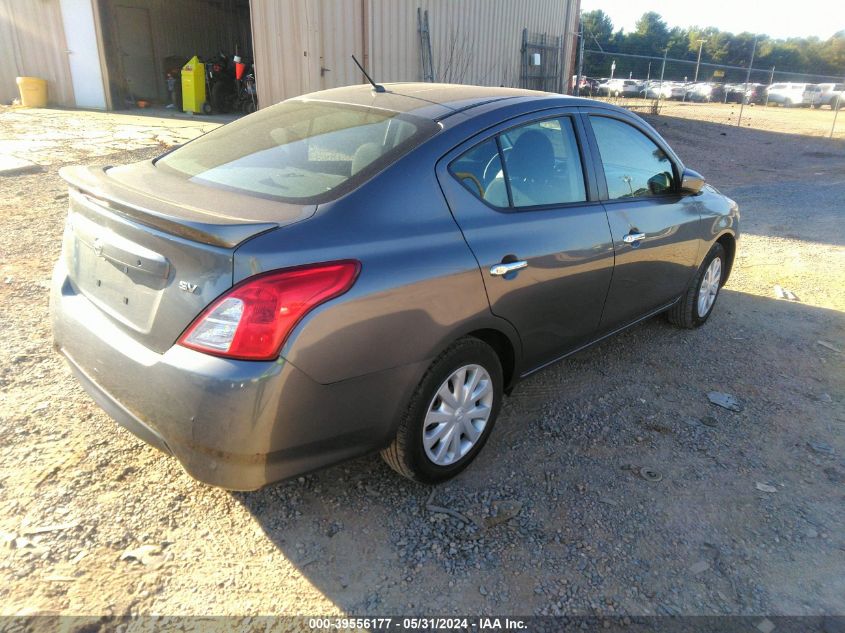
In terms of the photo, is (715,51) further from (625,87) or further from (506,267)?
(506,267)

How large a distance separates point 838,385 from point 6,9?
18.3 m

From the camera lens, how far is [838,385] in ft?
13.3

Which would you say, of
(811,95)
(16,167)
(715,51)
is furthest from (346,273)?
(715,51)

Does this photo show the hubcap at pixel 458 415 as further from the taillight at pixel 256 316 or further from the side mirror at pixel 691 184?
the side mirror at pixel 691 184

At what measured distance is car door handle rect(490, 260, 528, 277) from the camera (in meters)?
2.69

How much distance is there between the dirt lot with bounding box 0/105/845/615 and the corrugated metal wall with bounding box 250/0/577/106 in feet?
27.4

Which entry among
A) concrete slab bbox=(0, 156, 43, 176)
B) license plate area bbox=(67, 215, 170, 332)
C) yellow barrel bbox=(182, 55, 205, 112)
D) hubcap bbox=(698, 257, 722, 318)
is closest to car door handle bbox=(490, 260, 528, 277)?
license plate area bbox=(67, 215, 170, 332)

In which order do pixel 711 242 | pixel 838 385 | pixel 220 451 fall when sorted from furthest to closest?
pixel 711 242, pixel 838 385, pixel 220 451

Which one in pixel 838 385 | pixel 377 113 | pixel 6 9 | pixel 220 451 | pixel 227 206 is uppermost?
pixel 6 9

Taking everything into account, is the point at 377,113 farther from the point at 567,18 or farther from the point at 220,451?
the point at 567,18

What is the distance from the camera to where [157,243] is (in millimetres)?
2186

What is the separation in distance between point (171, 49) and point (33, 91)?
4927 mm

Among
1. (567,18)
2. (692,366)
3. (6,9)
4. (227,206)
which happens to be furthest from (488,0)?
(227,206)

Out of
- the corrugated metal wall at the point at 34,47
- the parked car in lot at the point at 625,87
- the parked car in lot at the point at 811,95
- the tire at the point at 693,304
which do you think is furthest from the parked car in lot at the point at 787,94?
the tire at the point at 693,304
